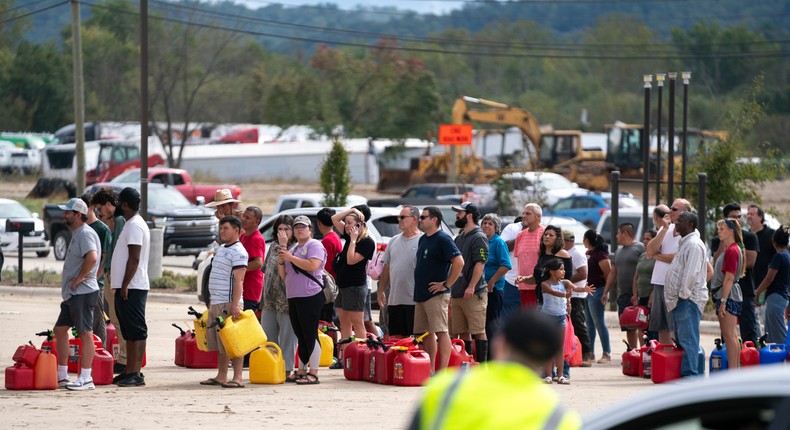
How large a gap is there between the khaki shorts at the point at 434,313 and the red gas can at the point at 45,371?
348 cm

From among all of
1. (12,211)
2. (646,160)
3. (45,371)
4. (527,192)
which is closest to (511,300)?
(45,371)

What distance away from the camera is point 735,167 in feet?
77.2

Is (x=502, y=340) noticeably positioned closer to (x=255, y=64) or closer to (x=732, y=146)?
(x=732, y=146)

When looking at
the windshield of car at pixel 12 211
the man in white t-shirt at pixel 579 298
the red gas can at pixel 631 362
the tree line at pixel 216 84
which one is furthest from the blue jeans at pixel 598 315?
the tree line at pixel 216 84

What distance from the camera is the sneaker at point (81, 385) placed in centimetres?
1167

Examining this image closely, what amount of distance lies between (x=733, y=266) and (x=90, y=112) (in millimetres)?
64087

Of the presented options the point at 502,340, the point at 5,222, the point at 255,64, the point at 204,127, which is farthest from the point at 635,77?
the point at 502,340

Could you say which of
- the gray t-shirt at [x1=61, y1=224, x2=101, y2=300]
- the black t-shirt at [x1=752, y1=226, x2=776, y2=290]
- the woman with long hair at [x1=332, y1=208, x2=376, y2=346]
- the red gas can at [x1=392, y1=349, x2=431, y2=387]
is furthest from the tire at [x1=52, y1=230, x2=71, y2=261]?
the black t-shirt at [x1=752, y1=226, x2=776, y2=290]

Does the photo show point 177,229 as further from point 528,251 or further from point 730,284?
point 730,284

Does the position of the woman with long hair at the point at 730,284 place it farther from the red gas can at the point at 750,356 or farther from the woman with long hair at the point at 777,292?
the woman with long hair at the point at 777,292

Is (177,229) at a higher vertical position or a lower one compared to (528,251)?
lower

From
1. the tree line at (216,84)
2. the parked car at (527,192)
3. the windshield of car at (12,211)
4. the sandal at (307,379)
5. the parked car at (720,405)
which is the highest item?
the tree line at (216,84)

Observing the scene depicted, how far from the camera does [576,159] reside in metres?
54.2

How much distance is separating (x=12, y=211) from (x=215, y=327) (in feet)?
61.5
